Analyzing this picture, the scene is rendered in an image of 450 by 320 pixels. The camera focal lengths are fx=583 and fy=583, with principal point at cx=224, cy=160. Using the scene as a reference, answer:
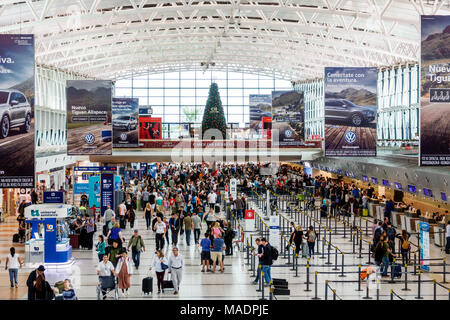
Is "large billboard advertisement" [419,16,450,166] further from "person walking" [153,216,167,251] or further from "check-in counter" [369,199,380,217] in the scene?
"check-in counter" [369,199,380,217]

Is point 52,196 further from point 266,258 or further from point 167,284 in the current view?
point 266,258

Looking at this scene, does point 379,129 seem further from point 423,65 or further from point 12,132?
point 12,132

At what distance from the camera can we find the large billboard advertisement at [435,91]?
36.1 feet

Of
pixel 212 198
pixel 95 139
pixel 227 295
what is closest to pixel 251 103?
pixel 212 198

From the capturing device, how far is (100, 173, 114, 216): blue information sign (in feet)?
84.3

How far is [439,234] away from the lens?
2005 centimetres

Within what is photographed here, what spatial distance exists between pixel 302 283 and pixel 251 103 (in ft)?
63.9

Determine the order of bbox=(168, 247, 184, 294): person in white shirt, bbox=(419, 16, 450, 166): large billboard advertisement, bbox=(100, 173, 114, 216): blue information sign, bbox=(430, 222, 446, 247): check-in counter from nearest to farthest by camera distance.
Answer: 1. bbox=(419, 16, 450, 166): large billboard advertisement
2. bbox=(168, 247, 184, 294): person in white shirt
3. bbox=(430, 222, 446, 247): check-in counter
4. bbox=(100, 173, 114, 216): blue information sign

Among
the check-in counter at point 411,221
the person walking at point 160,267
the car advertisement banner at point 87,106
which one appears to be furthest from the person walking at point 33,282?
the check-in counter at point 411,221

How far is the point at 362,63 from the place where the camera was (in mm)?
46250

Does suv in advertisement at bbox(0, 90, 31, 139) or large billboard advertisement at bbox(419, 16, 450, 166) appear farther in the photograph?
large billboard advertisement at bbox(419, 16, 450, 166)

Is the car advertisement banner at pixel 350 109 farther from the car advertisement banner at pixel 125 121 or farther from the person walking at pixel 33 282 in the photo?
the car advertisement banner at pixel 125 121

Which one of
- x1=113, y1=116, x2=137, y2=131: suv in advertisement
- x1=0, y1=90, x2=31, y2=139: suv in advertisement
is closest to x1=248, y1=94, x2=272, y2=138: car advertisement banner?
x1=113, y1=116, x2=137, y2=131: suv in advertisement

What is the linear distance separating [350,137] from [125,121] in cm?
1199
